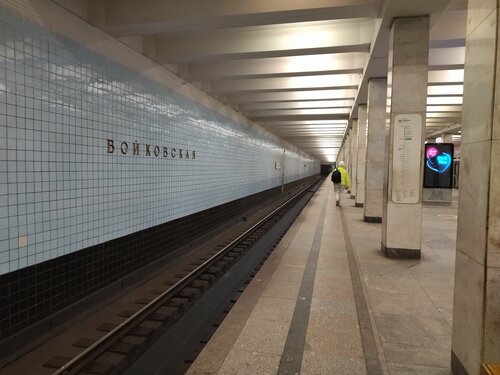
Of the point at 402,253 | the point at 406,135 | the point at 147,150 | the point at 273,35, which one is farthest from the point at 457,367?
the point at 273,35

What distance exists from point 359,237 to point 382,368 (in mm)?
5553

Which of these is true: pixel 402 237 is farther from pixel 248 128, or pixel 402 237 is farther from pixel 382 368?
pixel 248 128

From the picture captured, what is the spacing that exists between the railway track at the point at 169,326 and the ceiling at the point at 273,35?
3940 millimetres

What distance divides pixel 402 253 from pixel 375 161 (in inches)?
171

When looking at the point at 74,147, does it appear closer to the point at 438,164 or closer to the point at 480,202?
the point at 480,202

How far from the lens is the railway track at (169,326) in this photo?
3562mm

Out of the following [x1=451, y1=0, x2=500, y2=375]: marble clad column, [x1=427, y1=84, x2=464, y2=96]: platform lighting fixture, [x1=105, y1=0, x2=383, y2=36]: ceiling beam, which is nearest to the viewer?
[x1=451, y1=0, x2=500, y2=375]: marble clad column

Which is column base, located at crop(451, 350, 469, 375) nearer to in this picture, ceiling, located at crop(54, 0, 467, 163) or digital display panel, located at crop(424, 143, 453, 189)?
ceiling, located at crop(54, 0, 467, 163)

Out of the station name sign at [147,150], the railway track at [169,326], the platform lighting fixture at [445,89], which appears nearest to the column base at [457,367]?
the railway track at [169,326]

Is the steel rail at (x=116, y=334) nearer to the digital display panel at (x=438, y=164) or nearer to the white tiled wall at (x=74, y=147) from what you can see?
the white tiled wall at (x=74, y=147)

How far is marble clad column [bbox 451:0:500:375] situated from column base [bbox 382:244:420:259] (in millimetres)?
3882

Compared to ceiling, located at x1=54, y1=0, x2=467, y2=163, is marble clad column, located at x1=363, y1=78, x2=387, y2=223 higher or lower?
lower

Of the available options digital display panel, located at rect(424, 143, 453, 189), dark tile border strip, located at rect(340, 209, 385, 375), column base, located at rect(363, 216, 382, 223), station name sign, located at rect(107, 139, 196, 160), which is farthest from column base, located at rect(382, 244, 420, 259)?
digital display panel, located at rect(424, 143, 453, 189)

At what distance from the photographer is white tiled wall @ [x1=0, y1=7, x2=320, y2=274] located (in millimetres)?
3742
